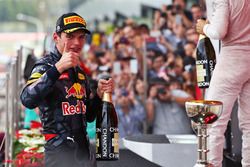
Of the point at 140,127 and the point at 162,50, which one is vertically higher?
the point at 162,50

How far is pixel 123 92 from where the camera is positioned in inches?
299

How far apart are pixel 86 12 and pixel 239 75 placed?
683 centimetres

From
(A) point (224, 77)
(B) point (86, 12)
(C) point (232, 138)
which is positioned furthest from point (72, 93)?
(B) point (86, 12)

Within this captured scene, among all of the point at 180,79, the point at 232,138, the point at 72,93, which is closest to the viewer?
the point at 72,93

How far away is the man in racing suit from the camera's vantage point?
306 centimetres

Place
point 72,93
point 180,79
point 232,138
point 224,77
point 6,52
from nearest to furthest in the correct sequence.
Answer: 1. point 72,93
2. point 224,77
3. point 232,138
4. point 180,79
5. point 6,52

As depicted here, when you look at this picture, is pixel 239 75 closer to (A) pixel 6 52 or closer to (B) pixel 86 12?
(B) pixel 86 12

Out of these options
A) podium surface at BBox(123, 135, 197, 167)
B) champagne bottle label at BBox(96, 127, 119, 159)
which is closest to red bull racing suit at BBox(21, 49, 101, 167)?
champagne bottle label at BBox(96, 127, 119, 159)

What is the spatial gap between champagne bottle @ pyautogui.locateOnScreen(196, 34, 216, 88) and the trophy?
95 centimetres

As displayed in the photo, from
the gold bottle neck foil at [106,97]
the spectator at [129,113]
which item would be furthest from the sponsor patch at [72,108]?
the spectator at [129,113]

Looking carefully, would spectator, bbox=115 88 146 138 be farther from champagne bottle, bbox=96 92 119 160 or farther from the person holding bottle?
champagne bottle, bbox=96 92 119 160

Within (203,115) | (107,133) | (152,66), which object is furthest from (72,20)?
(152,66)

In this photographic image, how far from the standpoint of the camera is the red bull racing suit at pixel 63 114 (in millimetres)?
3072

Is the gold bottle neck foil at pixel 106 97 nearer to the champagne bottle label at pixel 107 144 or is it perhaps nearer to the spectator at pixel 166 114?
the champagne bottle label at pixel 107 144
